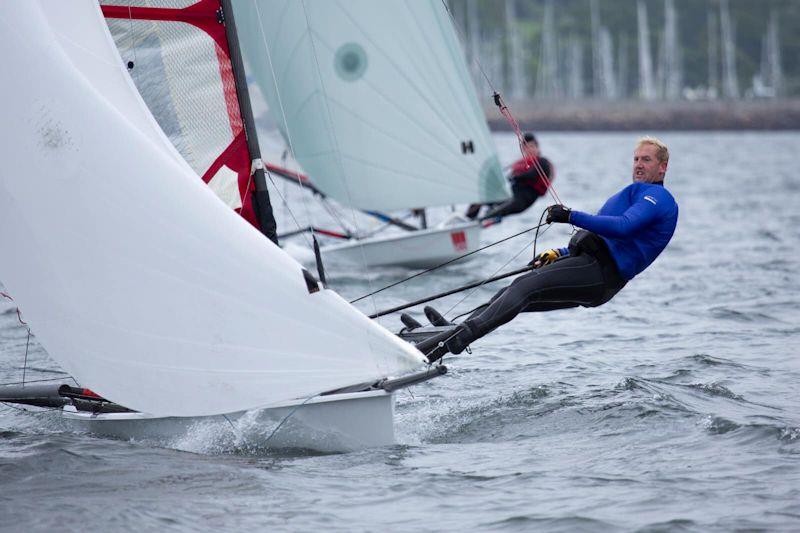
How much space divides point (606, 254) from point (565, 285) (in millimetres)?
266

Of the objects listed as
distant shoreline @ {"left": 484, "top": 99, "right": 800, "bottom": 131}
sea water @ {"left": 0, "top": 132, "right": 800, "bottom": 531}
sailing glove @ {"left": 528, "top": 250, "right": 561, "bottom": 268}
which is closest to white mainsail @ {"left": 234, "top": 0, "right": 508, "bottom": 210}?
sea water @ {"left": 0, "top": 132, "right": 800, "bottom": 531}

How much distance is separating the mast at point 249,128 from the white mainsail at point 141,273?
39.1 inches

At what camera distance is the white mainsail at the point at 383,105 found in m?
9.91

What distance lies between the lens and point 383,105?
403 inches

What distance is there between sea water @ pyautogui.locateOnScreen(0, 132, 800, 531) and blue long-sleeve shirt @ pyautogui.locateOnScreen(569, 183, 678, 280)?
71cm

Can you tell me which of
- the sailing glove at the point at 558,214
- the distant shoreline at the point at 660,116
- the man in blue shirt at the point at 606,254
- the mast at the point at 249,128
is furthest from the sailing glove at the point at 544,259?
the distant shoreline at the point at 660,116

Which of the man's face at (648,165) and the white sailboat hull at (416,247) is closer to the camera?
the man's face at (648,165)

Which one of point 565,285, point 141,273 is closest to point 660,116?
point 565,285

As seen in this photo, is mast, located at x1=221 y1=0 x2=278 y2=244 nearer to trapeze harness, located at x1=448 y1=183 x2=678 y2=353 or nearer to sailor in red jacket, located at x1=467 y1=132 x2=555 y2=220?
trapeze harness, located at x1=448 y1=183 x2=678 y2=353

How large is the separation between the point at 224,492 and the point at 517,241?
382 inches

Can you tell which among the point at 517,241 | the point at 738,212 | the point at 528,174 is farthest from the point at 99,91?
the point at 738,212

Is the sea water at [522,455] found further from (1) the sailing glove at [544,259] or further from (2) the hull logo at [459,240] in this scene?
(2) the hull logo at [459,240]

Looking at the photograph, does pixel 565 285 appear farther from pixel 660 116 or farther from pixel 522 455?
pixel 660 116

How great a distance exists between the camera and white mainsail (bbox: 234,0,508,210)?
9.91 metres
